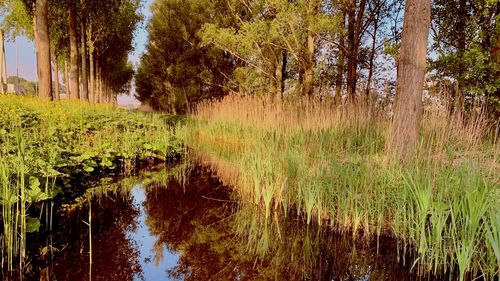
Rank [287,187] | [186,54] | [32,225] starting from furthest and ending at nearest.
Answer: [186,54]
[287,187]
[32,225]

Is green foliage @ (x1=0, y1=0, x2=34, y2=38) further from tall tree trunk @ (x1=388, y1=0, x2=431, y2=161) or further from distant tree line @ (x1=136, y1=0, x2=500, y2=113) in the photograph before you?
tall tree trunk @ (x1=388, y1=0, x2=431, y2=161)

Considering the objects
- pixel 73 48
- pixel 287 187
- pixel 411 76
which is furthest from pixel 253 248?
pixel 73 48

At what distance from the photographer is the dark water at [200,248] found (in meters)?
2.60

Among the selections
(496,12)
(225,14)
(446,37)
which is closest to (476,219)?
(496,12)

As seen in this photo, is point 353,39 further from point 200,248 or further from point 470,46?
point 200,248

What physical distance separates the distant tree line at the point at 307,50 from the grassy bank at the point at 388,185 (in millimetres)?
812

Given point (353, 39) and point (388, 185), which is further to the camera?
point (353, 39)

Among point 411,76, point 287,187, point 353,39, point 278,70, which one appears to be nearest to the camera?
point 287,187

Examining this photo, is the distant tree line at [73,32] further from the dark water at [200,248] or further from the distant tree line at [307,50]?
the dark water at [200,248]

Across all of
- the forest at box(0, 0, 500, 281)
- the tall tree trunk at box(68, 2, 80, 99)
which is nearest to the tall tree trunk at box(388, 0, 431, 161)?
the forest at box(0, 0, 500, 281)

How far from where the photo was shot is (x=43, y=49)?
1034 centimetres

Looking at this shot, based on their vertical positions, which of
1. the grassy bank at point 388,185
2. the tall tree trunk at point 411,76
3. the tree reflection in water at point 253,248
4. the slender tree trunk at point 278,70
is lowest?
the tree reflection in water at point 253,248

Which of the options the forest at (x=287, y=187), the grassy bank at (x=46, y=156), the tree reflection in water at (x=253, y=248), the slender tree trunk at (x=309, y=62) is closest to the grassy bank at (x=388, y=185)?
the forest at (x=287, y=187)

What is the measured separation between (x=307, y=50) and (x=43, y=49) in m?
8.22
